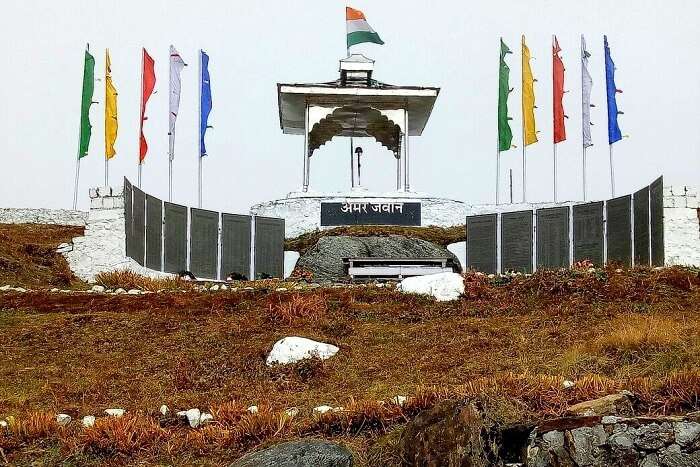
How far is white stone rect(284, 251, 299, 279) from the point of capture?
25.7 m

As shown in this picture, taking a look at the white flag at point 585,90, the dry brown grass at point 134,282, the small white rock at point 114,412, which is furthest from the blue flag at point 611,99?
the small white rock at point 114,412

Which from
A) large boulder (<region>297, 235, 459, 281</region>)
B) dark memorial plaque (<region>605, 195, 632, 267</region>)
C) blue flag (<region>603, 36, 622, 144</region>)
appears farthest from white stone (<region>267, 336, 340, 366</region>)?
blue flag (<region>603, 36, 622, 144</region>)

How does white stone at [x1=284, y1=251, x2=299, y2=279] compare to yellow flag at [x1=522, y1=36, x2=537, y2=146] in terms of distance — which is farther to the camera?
yellow flag at [x1=522, y1=36, x2=537, y2=146]

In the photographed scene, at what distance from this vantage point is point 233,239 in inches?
969

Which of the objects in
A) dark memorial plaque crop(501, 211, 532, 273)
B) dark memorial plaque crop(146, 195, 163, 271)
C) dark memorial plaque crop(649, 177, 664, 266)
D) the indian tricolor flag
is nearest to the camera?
dark memorial plaque crop(649, 177, 664, 266)

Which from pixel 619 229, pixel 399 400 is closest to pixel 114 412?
pixel 399 400

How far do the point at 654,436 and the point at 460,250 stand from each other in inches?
791

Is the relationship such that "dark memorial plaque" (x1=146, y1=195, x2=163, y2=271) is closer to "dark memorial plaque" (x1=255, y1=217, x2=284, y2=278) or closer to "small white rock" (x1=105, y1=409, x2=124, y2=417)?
"dark memorial plaque" (x1=255, y1=217, x2=284, y2=278)

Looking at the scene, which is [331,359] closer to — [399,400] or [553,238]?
[399,400]

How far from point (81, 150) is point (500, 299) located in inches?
887

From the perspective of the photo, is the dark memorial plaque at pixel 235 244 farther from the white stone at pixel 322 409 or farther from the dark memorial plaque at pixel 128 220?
the white stone at pixel 322 409

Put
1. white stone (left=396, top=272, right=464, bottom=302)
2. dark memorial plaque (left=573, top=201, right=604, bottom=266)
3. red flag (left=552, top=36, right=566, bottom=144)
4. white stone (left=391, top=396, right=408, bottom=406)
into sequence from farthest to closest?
red flag (left=552, top=36, right=566, bottom=144), dark memorial plaque (left=573, top=201, right=604, bottom=266), white stone (left=396, top=272, right=464, bottom=302), white stone (left=391, top=396, right=408, bottom=406)

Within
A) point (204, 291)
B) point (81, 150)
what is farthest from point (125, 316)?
point (81, 150)

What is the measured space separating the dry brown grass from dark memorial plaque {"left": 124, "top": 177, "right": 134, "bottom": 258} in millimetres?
1423
